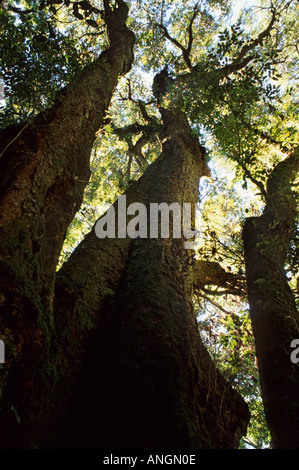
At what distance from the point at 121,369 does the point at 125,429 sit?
0.43m

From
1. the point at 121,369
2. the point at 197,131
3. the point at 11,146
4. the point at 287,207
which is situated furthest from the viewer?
the point at 197,131

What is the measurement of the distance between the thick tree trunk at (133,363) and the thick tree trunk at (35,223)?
285mm

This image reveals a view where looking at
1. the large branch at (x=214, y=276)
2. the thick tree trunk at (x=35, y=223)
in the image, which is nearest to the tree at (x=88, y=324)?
the thick tree trunk at (x=35, y=223)

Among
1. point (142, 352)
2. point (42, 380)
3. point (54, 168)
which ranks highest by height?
point (54, 168)

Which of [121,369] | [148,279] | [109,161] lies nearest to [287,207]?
[148,279]

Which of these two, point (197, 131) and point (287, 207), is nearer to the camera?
point (287, 207)

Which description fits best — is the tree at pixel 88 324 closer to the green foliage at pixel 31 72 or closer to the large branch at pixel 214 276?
the green foliage at pixel 31 72

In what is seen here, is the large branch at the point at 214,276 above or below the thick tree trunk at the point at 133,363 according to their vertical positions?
above

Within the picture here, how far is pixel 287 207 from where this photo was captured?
4.91m

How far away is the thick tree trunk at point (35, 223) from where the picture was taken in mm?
1817

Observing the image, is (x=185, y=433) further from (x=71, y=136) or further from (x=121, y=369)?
(x=71, y=136)

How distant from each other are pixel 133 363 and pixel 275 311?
194cm

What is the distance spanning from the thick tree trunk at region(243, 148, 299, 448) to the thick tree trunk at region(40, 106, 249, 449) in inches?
13.2

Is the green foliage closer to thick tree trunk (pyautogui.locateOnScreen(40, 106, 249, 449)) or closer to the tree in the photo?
the tree
